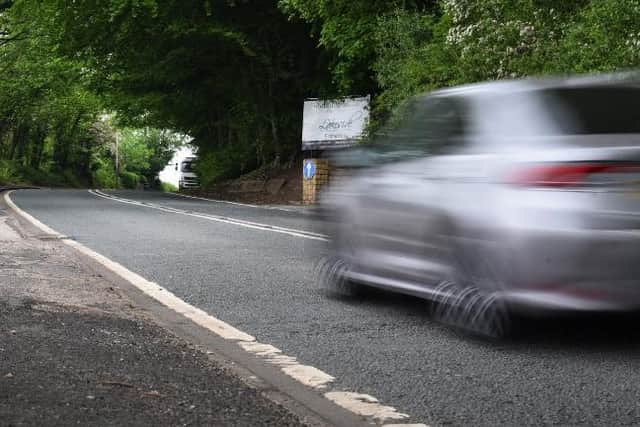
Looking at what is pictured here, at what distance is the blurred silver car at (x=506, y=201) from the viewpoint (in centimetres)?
526

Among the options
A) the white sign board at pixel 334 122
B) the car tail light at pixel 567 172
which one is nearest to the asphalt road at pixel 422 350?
the car tail light at pixel 567 172

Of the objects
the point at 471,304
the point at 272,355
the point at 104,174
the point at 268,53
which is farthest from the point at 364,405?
the point at 104,174

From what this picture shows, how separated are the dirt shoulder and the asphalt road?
607 mm

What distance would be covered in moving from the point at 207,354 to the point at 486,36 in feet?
47.1

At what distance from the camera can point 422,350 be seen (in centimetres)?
565

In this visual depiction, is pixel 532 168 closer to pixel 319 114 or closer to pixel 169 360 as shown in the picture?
pixel 169 360

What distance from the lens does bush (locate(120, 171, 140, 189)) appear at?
343ft

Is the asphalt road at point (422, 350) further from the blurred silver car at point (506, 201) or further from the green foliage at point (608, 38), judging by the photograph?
the green foliage at point (608, 38)

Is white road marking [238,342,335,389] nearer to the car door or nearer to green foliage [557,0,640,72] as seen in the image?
the car door

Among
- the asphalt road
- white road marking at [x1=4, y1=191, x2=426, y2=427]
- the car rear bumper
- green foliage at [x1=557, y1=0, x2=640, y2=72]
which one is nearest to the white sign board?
green foliage at [x1=557, y1=0, x2=640, y2=72]

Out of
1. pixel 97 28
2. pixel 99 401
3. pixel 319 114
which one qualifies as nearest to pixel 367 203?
pixel 99 401

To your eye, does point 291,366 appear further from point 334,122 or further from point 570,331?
point 334,122

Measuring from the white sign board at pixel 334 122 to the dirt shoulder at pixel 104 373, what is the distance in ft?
73.5

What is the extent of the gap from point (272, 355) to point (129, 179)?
103 m
